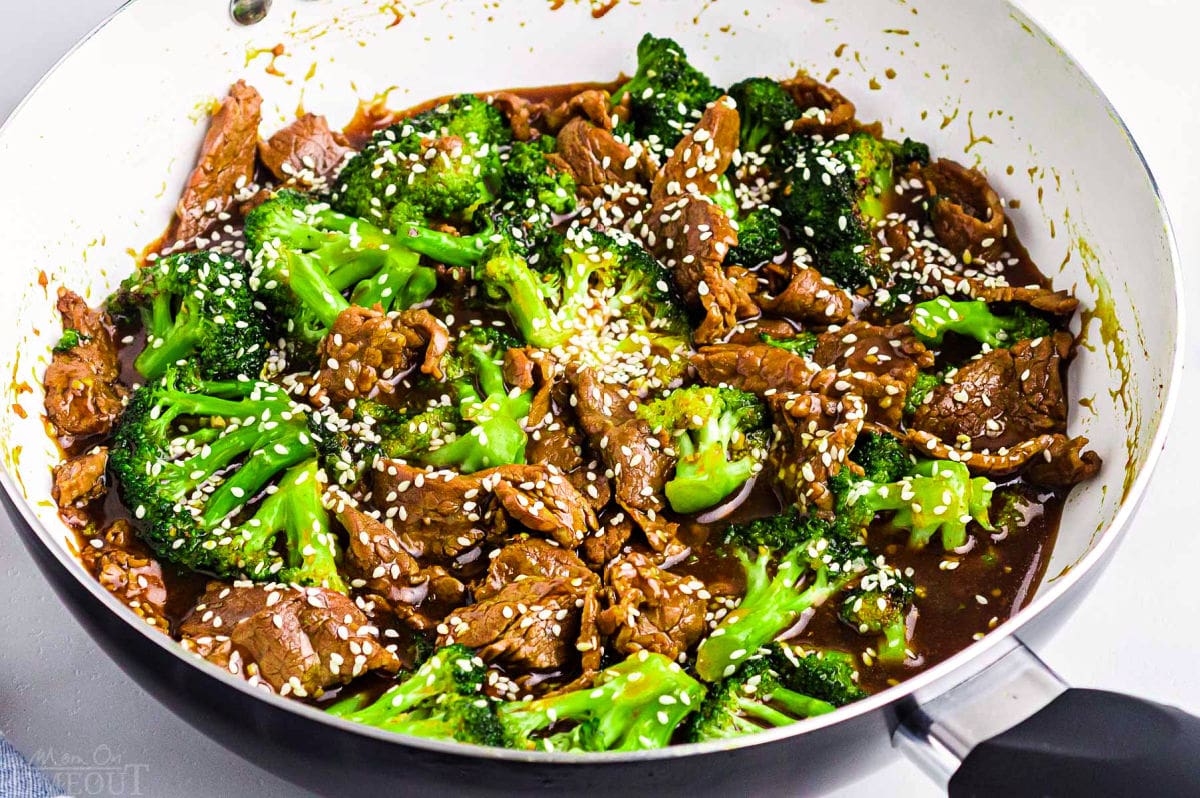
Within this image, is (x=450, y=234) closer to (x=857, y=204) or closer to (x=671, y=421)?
(x=671, y=421)

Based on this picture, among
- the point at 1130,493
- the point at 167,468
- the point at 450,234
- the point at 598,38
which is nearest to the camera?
the point at 1130,493

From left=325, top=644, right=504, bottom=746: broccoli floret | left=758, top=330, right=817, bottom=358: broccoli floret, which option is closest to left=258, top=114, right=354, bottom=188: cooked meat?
left=758, top=330, right=817, bottom=358: broccoli floret

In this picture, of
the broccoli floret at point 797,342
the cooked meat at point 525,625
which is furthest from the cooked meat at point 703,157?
the cooked meat at point 525,625

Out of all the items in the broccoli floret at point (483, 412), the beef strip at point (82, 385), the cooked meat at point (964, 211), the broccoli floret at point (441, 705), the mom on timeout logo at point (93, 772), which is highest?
the cooked meat at point (964, 211)

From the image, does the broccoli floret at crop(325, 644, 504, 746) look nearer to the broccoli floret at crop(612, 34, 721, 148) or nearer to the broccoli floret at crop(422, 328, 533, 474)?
the broccoli floret at crop(422, 328, 533, 474)

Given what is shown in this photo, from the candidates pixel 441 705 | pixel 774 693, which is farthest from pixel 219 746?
pixel 774 693

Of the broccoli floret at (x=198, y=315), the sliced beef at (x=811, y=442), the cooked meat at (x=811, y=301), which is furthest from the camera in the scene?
the cooked meat at (x=811, y=301)

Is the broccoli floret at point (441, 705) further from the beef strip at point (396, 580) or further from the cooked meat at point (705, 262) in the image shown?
the cooked meat at point (705, 262)

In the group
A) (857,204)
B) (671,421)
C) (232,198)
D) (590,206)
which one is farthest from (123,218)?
(857,204)
